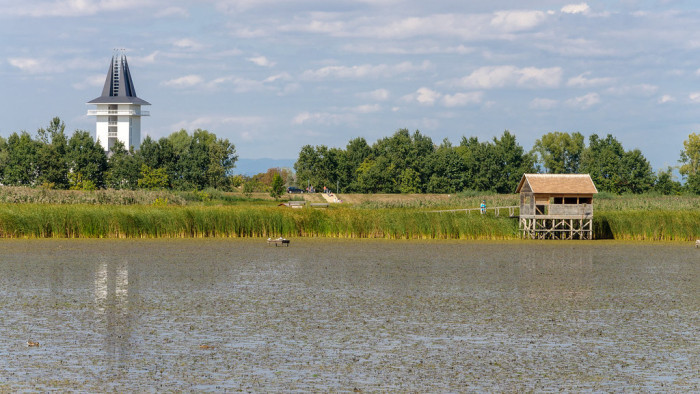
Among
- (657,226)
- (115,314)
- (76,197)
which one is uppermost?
(76,197)

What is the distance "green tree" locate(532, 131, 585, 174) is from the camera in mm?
128000

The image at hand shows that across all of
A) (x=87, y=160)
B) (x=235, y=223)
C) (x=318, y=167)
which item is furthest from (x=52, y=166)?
(x=235, y=223)

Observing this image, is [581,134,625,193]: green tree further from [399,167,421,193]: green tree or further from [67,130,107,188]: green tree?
[67,130,107,188]: green tree

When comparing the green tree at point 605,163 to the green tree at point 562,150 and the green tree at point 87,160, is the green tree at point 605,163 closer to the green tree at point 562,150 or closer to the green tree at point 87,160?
the green tree at point 562,150

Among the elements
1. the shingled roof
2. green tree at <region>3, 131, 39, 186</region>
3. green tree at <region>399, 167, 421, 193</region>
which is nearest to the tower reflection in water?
the shingled roof

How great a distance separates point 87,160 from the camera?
100438 millimetres

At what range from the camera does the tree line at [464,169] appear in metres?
107

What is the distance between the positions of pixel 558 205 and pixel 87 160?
66154 mm

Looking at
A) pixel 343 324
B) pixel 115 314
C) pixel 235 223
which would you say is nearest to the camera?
pixel 343 324

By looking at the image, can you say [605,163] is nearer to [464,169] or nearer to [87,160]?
[464,169]

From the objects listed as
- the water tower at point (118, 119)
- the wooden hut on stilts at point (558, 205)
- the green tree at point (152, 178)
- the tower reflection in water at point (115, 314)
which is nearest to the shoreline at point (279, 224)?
the wooden hut on stilts at point (558, 205)

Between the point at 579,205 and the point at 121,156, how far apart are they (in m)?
66.8

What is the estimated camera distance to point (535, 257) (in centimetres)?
3556

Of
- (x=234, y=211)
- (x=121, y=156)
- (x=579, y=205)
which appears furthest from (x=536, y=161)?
(x=234, y=211)
